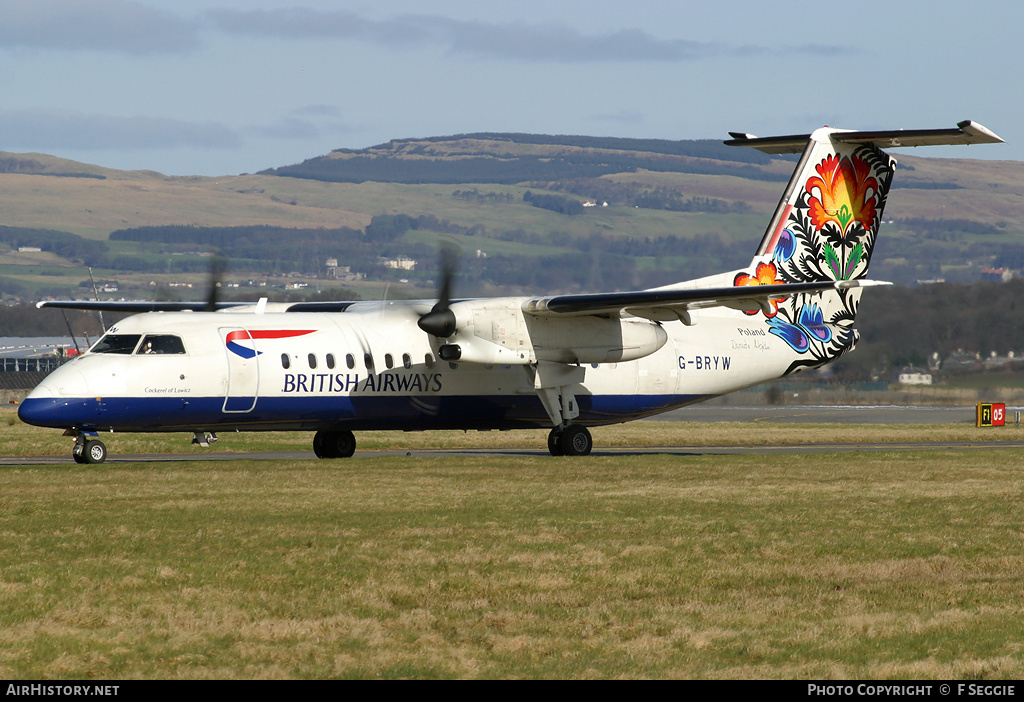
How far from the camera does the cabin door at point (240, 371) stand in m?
23.2

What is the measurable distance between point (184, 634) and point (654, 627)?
12.3 ft

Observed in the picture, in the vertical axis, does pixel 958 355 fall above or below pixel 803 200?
below

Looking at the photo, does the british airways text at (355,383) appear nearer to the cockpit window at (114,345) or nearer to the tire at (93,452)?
the cockpit window at (114,345)

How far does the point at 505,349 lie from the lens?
2536 cm

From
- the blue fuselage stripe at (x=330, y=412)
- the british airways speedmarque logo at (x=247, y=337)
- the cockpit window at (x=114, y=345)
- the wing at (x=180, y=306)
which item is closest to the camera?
the blue fuselage stripe at (x=330, y=412)

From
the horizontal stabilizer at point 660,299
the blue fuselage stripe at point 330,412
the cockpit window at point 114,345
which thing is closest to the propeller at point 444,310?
the horizontal stabilizer at point 660,299

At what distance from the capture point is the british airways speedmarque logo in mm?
23484

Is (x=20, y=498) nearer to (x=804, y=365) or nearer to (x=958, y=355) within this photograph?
(x=804, y=365)

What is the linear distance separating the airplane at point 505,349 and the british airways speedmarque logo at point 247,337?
0.10 feet

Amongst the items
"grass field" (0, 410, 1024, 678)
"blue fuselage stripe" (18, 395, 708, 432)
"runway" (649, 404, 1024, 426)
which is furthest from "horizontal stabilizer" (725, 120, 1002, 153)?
"runway" (649, 404, 1024, 426)

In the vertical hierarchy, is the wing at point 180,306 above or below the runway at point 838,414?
above

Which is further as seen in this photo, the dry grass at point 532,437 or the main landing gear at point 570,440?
the dry grass at point 532,437

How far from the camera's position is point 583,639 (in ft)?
30.1
